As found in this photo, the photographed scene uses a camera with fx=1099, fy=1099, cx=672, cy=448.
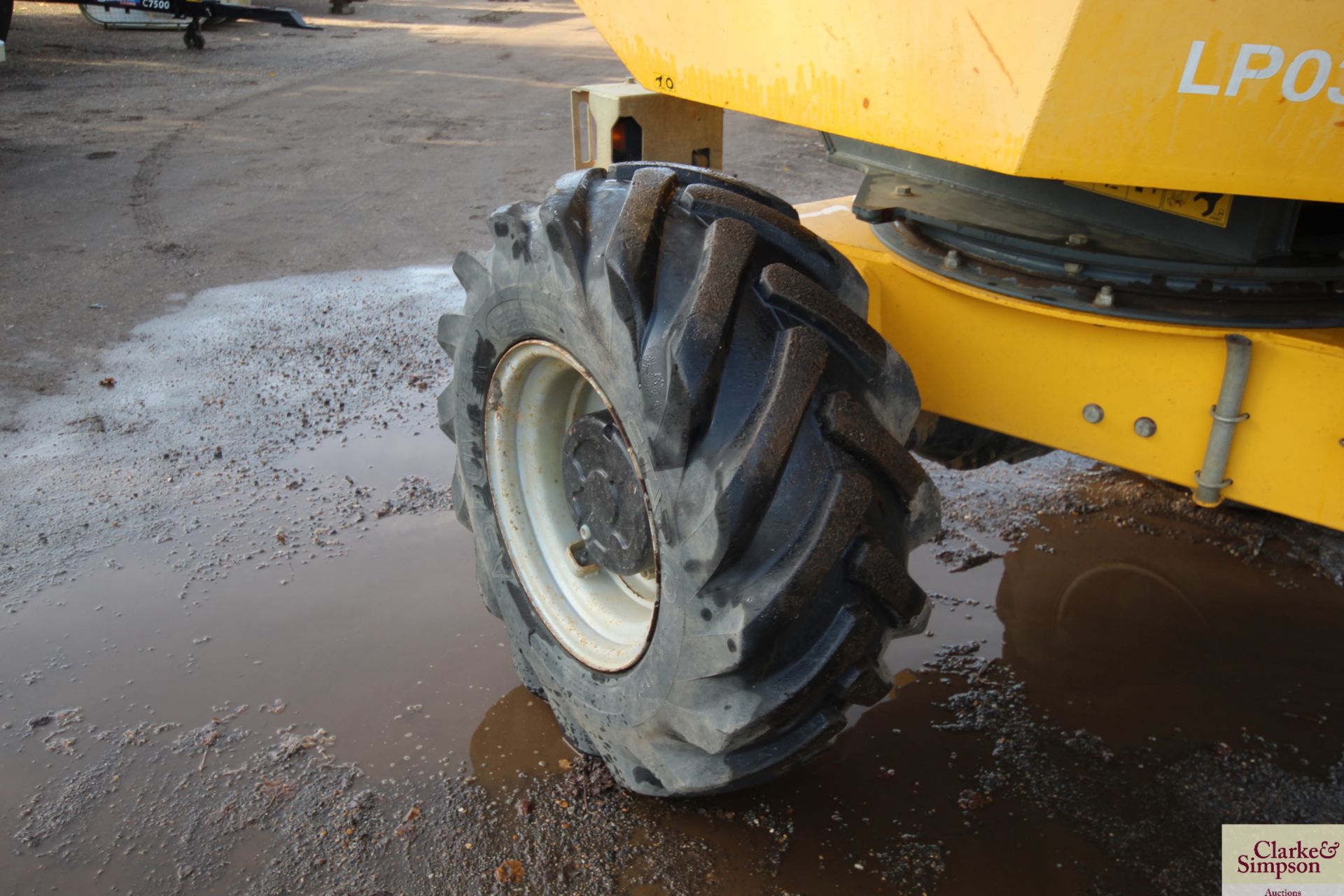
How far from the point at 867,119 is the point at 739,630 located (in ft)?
2.88

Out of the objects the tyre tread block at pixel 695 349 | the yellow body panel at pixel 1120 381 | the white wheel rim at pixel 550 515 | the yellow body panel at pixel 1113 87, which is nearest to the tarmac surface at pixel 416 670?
the white wheel rim at pixel 550 515

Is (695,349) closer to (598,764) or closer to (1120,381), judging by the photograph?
(1120,381)

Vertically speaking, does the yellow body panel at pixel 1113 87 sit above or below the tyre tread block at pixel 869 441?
above

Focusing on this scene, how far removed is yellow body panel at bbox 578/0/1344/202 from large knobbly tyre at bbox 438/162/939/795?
35 cm

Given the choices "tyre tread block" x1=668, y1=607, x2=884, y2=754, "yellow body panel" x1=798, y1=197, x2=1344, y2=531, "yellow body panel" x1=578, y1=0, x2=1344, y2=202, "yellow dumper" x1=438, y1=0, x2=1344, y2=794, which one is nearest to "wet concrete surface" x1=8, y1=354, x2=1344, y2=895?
"yellow dumper" x1=438, y1=0, x2=1344, y2=794

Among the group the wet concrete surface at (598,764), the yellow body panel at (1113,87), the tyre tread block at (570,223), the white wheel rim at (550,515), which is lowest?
the wet concrete surface at (598,764)

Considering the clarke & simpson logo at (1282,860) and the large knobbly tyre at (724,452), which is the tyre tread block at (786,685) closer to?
the large knobbly tyre at (724,452)

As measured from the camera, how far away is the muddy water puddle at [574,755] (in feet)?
7.70

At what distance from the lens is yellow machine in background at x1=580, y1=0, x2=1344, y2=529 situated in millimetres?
1438

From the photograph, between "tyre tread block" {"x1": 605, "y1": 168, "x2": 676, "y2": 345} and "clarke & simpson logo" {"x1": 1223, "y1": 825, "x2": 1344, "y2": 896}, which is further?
"clarke & simpson logo" {"x1": 1223, "y1": 825, "x2": 1344, "y2": 896}

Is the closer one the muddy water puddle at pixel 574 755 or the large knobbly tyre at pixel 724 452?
the large knobbly tyre at pixel 724 452

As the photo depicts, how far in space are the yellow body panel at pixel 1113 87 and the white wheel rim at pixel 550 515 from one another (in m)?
1.00

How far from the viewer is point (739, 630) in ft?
5.94

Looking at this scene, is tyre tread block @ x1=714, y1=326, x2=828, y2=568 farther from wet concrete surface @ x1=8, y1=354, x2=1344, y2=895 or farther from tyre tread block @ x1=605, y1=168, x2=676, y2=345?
wet concrete surface @ x1=8, y1=354, x2=1344, y2=895
